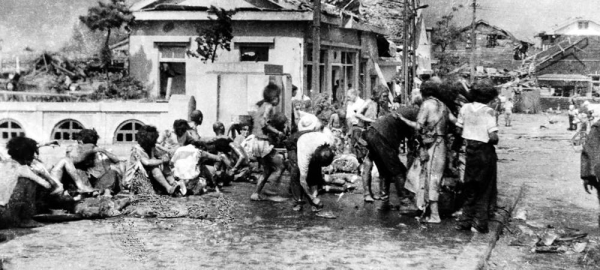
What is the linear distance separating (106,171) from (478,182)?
17.9 ft

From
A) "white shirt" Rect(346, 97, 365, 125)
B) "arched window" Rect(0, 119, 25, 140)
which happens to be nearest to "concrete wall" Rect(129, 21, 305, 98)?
"arched window" Rect(0, 119, 25, 140)

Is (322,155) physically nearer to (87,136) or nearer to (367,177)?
(367,177)

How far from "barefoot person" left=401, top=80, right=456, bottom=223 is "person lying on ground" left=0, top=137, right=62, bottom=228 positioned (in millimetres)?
4639

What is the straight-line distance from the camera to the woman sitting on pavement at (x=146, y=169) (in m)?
10.2

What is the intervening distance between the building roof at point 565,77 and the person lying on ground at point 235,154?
48980 millimetres

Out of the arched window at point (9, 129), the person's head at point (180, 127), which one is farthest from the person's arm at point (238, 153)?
the arched window at point (9, 129)

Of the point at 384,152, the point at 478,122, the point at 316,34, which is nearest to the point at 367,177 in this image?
the point at 384,152

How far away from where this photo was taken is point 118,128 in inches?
594

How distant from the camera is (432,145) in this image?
8.57 metres

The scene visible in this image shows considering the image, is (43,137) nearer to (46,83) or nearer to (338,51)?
(46,83)

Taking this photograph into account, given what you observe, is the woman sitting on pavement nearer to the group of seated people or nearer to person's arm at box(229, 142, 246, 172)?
the group of seated people

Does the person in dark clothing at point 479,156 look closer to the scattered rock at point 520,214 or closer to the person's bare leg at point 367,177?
the scattered rock at point 520,214

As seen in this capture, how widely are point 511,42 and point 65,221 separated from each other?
62.5m

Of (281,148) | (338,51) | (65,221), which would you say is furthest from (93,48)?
(65,221)
